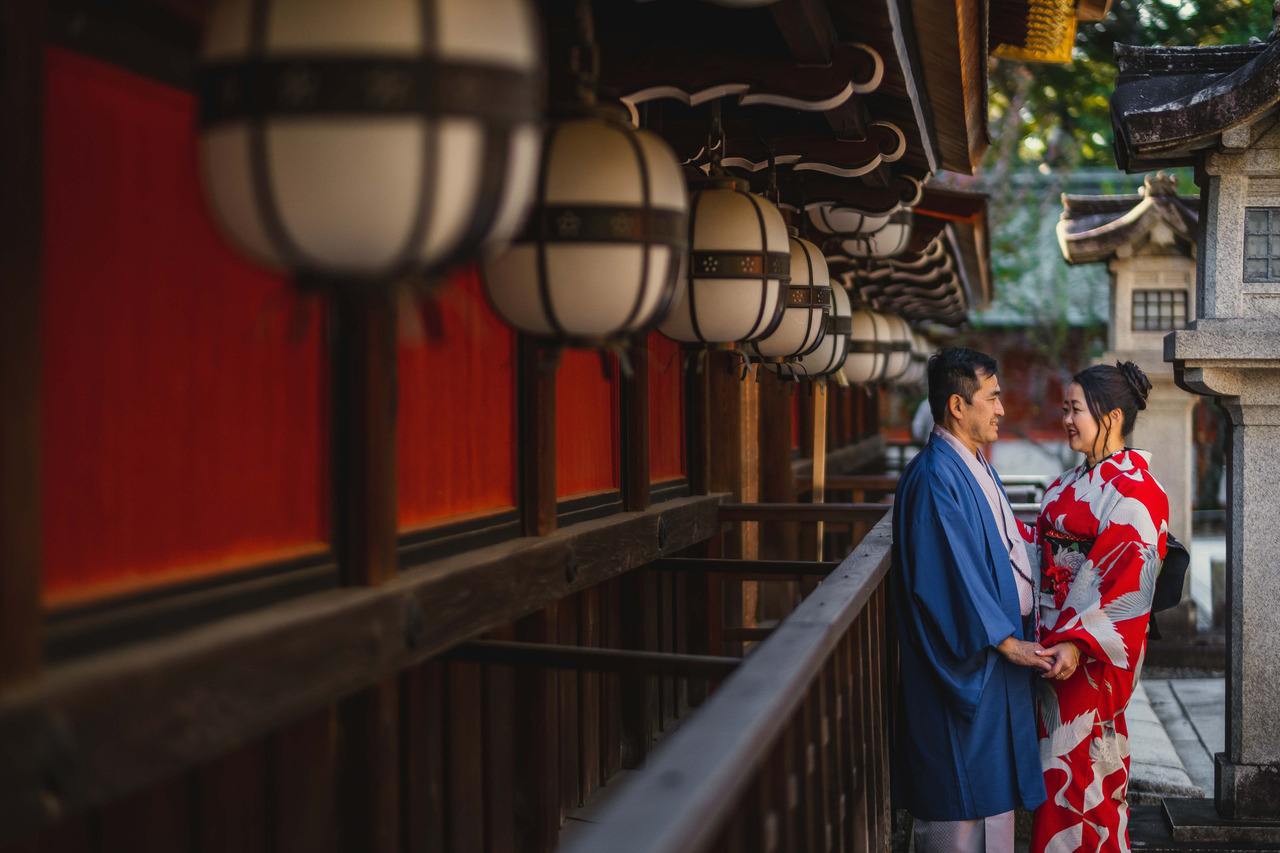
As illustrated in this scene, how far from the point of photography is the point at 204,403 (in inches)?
86.9

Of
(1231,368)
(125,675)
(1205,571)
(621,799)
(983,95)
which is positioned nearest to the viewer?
(621,799)

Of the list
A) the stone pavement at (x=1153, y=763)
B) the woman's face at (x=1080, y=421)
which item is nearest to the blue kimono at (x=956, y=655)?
the woman's face at (x=1080, y=421)

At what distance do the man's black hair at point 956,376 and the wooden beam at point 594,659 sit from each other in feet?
6.51

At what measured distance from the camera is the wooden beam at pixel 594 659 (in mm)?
3027

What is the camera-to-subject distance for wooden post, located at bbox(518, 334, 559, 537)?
3633mm

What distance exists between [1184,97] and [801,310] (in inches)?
161

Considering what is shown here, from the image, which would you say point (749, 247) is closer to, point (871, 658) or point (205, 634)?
point (871, 658)

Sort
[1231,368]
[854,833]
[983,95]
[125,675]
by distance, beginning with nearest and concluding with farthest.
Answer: [125,675]
[854,833]
[983,95]
[1231,368]

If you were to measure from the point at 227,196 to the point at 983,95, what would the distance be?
354cm

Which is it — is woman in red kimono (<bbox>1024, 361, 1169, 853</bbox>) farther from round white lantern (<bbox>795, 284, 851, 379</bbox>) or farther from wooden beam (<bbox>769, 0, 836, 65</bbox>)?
wooden beam (<bbox>769, 0, 836, 65</bbox>)

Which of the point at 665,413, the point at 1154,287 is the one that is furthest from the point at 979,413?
the point at 1154,287

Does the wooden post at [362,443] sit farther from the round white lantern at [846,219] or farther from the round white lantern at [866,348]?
the round white lantern at [866,348]

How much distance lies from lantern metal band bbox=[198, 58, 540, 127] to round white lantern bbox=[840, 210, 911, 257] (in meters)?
4.11

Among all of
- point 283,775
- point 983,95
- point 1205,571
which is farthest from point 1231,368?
point 1205,571
